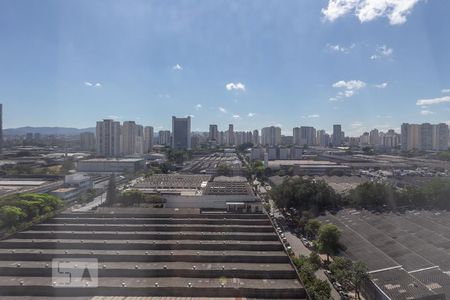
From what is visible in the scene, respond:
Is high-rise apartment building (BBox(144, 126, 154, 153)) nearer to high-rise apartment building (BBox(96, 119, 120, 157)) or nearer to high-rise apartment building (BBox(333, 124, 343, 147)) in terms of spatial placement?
high-rise apartment building (BBox(96, 119, 120, 157))

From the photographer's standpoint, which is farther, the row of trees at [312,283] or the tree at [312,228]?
the tree at [312,228]

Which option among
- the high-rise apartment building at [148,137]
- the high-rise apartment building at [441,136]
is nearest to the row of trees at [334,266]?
the high-rise apartment building at [148,137]

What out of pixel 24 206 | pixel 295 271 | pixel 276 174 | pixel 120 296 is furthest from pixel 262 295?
pixel 276 174

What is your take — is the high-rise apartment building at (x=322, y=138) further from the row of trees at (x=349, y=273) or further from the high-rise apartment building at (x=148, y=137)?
the row of trees at (x=349, y=273)

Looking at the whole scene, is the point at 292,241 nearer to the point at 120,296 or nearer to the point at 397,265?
the point at 397,265

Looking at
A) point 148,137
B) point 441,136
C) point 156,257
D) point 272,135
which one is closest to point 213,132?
point 272,135

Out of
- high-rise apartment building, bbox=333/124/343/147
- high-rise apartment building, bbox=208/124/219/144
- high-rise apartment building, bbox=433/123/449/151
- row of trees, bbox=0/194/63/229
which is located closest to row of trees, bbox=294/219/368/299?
row of trees, bbox=0/194/63/229
